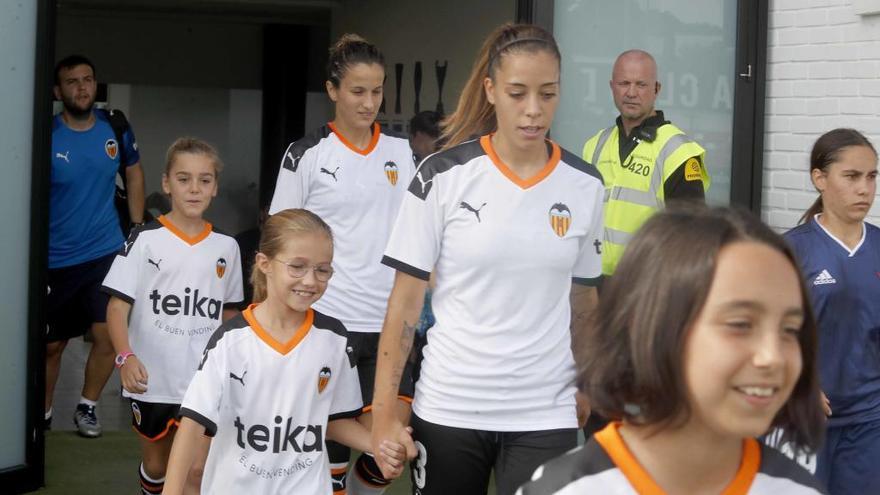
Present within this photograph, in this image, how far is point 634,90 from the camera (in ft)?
17.5

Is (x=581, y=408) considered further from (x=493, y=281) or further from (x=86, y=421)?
(x=86, y=421)

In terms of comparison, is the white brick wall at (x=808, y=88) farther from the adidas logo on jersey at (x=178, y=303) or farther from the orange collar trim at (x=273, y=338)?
the orange collar trim at (x=273, y=338)

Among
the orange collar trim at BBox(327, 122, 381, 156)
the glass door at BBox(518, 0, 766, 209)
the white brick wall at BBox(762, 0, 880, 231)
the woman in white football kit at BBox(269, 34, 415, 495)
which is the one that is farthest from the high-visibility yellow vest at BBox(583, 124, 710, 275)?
the white brick wall at BBox(762, 0, 880, 231)

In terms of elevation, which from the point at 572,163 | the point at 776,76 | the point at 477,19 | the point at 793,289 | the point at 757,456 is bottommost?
the point at 757,456

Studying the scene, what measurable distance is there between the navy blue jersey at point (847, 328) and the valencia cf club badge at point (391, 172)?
4.81 feet

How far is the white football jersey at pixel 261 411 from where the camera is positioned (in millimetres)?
3738

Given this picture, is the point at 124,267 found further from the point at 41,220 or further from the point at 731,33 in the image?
the point at 731,33

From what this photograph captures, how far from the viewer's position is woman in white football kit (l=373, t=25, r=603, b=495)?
347 cm

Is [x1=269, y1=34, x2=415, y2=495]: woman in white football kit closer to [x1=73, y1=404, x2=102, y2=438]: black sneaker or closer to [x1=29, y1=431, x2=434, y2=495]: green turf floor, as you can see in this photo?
[x1=29, y1=431, x2=434, y2=495]: green turf floor

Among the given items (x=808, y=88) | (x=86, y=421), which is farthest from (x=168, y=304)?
(x=808, y=88)

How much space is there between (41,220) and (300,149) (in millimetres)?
1434

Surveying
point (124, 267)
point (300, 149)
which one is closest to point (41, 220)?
point (124, 267)

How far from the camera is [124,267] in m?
5.15

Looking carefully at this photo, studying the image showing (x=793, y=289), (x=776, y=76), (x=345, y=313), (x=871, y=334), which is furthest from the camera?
(x=776, y=76)
